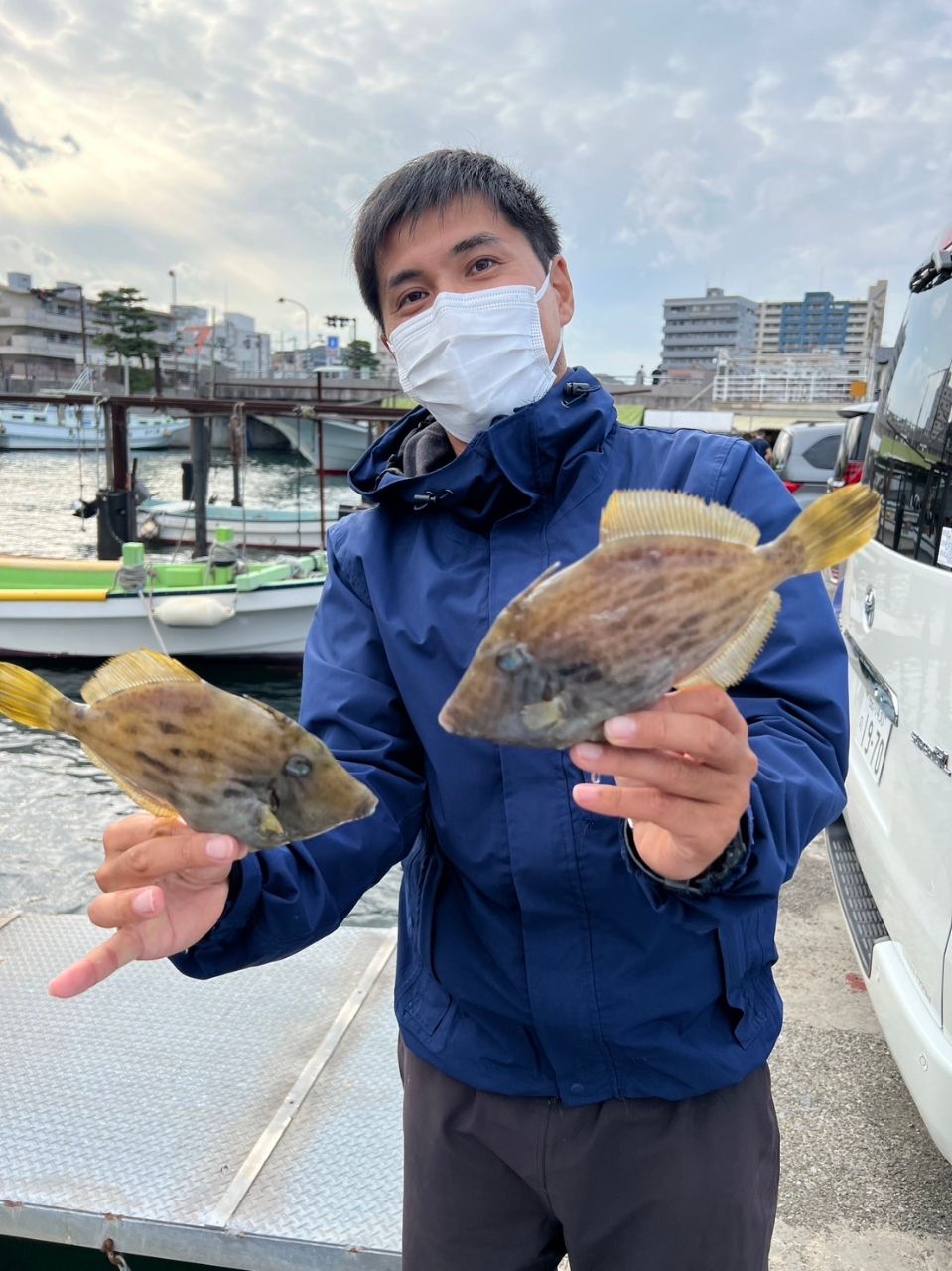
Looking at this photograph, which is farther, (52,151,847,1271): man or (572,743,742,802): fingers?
(52,151,847,1271): man

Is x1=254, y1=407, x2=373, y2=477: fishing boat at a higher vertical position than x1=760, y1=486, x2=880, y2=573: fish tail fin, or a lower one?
lower

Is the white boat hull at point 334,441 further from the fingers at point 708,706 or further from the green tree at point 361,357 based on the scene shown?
the fingers at point 708,706

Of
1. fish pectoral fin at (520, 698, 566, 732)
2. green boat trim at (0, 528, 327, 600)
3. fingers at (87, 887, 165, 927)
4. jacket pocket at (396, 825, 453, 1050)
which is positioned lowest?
green boat trim at (0, 528, 327, 600)

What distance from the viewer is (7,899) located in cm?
855

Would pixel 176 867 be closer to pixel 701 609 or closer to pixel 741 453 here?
pixel 701 609

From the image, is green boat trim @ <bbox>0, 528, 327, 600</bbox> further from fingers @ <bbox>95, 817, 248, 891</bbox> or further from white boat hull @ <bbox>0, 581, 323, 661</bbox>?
fingers @ <bbox>95, 817, 248, 891</bbox>

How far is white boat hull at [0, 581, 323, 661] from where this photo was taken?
1409 centimetres

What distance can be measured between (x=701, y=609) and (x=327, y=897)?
109 centimetres

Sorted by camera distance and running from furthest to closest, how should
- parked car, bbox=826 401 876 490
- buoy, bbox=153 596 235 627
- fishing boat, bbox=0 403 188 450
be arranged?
1. fishing boat, bbox=0 403 188 450
2. buoy, bbox=153 596 235 627
3. parked car, bbox=826 401 876 490

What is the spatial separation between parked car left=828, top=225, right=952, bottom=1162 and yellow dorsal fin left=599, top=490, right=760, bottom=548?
1.82 m

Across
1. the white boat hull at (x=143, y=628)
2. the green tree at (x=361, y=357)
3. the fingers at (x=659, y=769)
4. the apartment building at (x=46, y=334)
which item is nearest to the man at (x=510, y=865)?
the fingers at (x=659, y=769)

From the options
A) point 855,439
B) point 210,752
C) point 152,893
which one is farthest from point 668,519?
point 855,439

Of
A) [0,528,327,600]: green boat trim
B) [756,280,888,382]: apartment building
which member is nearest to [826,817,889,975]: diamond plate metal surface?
[0,528,327,600]: green boat trim

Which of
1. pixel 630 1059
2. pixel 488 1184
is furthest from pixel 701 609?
pixel 488 1184
